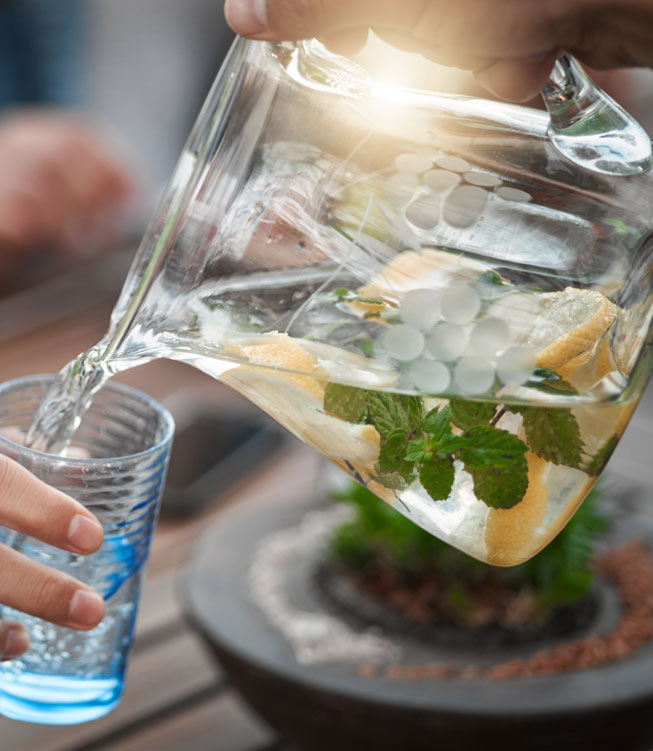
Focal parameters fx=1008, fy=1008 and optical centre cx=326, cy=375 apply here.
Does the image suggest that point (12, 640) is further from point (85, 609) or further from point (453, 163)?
point (453, 163)

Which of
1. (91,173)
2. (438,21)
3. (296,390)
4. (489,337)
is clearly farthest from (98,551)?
(91,173)

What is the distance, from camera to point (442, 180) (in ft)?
1.93

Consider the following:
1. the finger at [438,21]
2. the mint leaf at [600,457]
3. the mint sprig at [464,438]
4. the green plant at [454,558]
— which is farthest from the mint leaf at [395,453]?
the green plant at [454,558]

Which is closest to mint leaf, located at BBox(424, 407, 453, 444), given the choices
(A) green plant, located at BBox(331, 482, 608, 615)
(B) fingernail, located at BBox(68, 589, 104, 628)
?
(B) fingernail, located at BBox(68, 589, 104, 628)

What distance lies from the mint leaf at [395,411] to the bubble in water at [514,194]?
134 millimetres

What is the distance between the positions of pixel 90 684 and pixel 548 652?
433mm

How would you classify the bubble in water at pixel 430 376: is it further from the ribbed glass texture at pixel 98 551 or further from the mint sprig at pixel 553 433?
the ribbed glass texture at pixel 98 551

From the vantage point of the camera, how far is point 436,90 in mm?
658

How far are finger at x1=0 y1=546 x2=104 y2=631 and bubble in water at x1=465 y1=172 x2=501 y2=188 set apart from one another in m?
0.33

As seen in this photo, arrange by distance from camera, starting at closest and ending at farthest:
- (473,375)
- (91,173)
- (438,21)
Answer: (473,375) → (438,21) → (91,173)

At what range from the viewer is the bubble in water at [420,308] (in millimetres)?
543

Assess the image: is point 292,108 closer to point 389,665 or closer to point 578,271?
point 578,271

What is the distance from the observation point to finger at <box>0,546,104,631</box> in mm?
582

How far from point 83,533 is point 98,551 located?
2.3 inches
